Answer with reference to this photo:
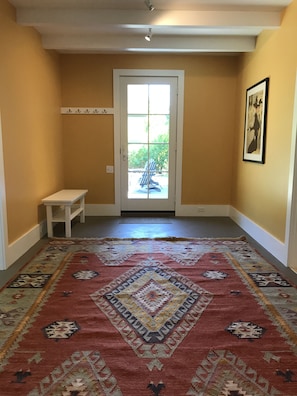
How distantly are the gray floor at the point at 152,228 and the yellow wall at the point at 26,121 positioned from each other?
1.66 feet

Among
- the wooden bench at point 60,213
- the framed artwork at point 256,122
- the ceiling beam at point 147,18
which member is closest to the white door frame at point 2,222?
the wooden bench at point 60,213

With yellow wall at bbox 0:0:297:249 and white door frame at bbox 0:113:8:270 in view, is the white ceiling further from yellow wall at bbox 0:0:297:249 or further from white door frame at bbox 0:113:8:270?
white door frame at bbox 0:113:8:270

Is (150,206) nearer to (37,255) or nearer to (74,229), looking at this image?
(74,229)

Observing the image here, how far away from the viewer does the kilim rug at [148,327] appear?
152 cm

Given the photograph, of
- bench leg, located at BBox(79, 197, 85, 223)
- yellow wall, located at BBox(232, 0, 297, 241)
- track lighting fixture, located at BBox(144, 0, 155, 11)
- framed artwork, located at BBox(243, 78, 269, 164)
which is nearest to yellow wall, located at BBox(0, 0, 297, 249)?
yellow wall, located at BBox(232, 0, 297, 241)

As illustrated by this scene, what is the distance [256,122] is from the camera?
3.90 meters

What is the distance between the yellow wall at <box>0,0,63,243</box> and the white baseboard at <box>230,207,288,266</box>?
2626mm

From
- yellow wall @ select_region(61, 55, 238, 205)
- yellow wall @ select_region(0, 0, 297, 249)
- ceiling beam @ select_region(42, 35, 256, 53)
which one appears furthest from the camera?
yellow wall @ select_region(61, 55, 238, 205)

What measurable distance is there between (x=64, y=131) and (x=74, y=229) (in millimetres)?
1666

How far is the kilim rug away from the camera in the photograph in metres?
1.52

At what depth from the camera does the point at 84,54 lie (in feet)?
15.8

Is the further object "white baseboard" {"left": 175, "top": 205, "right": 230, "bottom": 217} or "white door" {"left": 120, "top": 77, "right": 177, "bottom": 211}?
"white baseboard" {"left": 175, "top": 205, "right": 230, "bottom": 217}

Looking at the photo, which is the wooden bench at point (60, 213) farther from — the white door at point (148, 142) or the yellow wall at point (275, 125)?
the yellow wall at point (275, 125)

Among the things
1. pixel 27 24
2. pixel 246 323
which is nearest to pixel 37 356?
pixel 246 323
